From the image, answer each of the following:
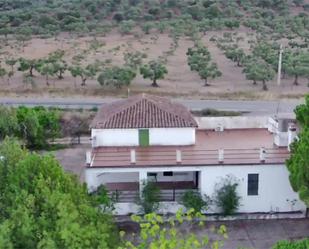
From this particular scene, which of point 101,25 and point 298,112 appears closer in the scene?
point 298,112

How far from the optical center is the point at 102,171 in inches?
1022

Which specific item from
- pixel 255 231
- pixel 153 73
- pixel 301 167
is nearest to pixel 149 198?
pixel 255 231

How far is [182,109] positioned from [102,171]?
6.63 metres

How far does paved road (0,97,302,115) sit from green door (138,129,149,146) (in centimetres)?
1766

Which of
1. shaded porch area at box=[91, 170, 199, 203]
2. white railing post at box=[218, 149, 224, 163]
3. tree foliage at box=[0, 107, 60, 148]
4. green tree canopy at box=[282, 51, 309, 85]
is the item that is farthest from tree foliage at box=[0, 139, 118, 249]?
green tree canopy at box=[282, 51, 309, 85]

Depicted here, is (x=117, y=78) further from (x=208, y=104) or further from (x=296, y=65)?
(x=296, y=65)

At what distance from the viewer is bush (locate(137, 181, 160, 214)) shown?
83.4ft

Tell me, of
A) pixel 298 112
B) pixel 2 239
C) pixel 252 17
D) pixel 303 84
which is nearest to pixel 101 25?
pixel 252 17

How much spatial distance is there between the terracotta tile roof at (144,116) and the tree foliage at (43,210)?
903cm

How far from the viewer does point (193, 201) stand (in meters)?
25.5

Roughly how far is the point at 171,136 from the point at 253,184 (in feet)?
15.5

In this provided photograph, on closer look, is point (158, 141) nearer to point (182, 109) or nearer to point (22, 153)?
point (182, 109)

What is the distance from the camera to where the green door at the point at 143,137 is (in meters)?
28.6

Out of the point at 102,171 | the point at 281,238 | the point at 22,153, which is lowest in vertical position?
the point at 281,238
